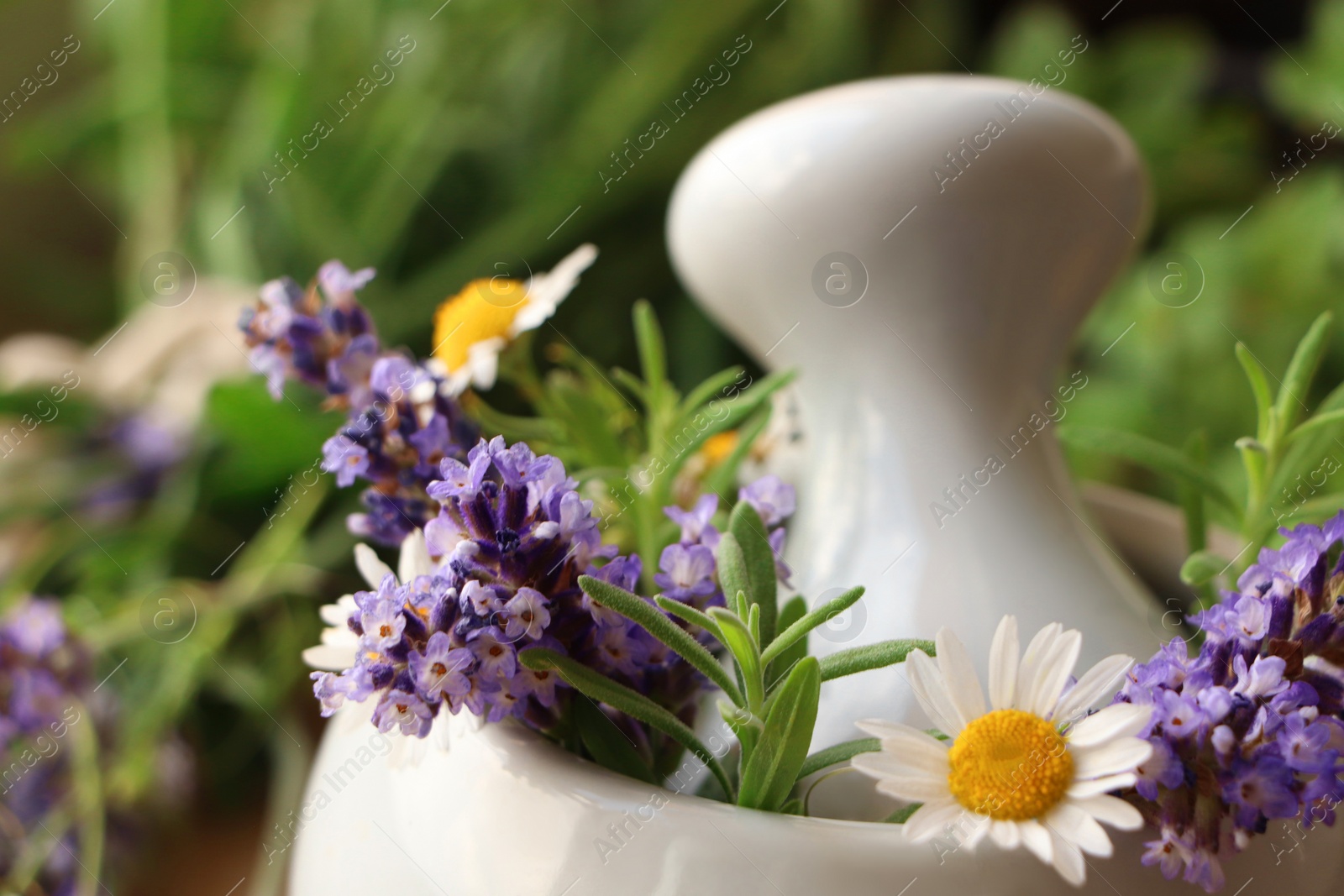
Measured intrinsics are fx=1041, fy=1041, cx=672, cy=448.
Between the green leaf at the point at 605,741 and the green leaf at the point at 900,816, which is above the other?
the green leaf at the point at 605,741

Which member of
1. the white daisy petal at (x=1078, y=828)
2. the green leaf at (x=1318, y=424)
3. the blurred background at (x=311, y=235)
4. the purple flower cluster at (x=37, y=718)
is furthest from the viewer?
the blurred background at (x=311, y=235)

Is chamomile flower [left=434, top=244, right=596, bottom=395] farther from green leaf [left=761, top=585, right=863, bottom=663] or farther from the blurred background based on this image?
the blurred background

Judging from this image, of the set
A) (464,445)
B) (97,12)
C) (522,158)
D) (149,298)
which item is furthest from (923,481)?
(97,12)

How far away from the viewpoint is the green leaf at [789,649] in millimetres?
251

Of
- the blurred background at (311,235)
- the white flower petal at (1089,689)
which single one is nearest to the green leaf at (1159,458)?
the white flower petal at (1089,689)

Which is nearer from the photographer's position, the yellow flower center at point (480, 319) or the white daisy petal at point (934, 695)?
the white daisy petal at point (934, 695)

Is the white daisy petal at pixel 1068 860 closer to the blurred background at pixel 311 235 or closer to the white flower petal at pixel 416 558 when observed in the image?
the white flower petal at pixel 416 558

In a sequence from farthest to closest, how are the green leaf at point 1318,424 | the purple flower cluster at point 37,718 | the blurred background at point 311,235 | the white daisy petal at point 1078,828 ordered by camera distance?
the blurred background at point 311,235, the purple flower cluster at point 37,718, the green leaf at point 1318,424, the white daisy petal at point 1078,828

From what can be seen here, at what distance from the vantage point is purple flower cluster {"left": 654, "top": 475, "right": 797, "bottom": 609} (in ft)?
0.82

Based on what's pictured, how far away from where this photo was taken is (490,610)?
0.22m

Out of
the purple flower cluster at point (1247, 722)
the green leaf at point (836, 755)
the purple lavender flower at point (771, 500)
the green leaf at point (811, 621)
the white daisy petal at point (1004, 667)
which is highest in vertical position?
the purple lavender flower at point (771, 500)

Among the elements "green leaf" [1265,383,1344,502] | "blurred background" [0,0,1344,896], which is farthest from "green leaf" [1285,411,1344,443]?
"blurred background" [0,0,1344,896]

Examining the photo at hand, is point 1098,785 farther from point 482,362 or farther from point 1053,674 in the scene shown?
point 482,362

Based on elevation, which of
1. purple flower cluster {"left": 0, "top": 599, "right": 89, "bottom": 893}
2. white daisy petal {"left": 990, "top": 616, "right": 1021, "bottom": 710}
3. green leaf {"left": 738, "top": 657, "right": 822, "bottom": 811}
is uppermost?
purple flower cluster {"left": 0, "top": 599, "right": 89, "bottom": 893}
